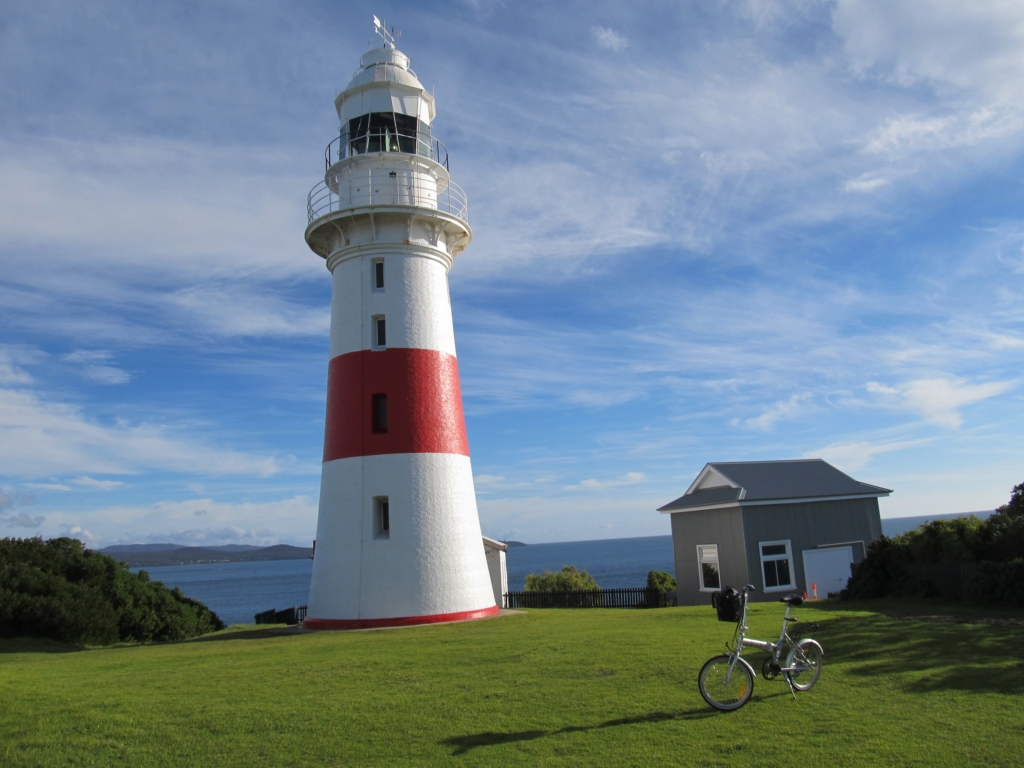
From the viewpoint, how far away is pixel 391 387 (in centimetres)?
1933

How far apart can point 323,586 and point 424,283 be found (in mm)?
8255

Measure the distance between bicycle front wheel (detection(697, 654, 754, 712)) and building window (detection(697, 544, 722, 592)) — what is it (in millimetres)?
17106

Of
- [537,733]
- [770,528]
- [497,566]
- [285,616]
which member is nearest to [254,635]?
[285,616]

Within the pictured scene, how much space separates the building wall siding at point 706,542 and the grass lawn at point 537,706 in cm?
1036

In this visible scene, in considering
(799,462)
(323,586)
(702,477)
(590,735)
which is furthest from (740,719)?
(799,462)

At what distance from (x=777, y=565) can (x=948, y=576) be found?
6.37 meters

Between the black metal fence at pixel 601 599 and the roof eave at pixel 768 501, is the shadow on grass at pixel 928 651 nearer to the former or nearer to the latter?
the roof eave at pixel 768 501

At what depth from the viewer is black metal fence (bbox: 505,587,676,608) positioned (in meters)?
25.8

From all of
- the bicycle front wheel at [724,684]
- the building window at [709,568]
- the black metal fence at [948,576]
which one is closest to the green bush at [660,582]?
the building window at [709,568]

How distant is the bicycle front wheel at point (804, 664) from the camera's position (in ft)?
27.9

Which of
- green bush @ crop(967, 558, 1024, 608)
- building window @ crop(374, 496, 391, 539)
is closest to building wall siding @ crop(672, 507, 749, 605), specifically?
green bush @ crop(967, 558, 1024, 608)

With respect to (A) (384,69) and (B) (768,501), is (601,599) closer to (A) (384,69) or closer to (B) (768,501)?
(B) (768,501)

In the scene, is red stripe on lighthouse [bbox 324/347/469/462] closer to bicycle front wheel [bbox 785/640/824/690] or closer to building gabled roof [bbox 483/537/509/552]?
building gabled roof [bbox 483/537/509/552]

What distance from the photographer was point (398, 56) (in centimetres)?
2166
